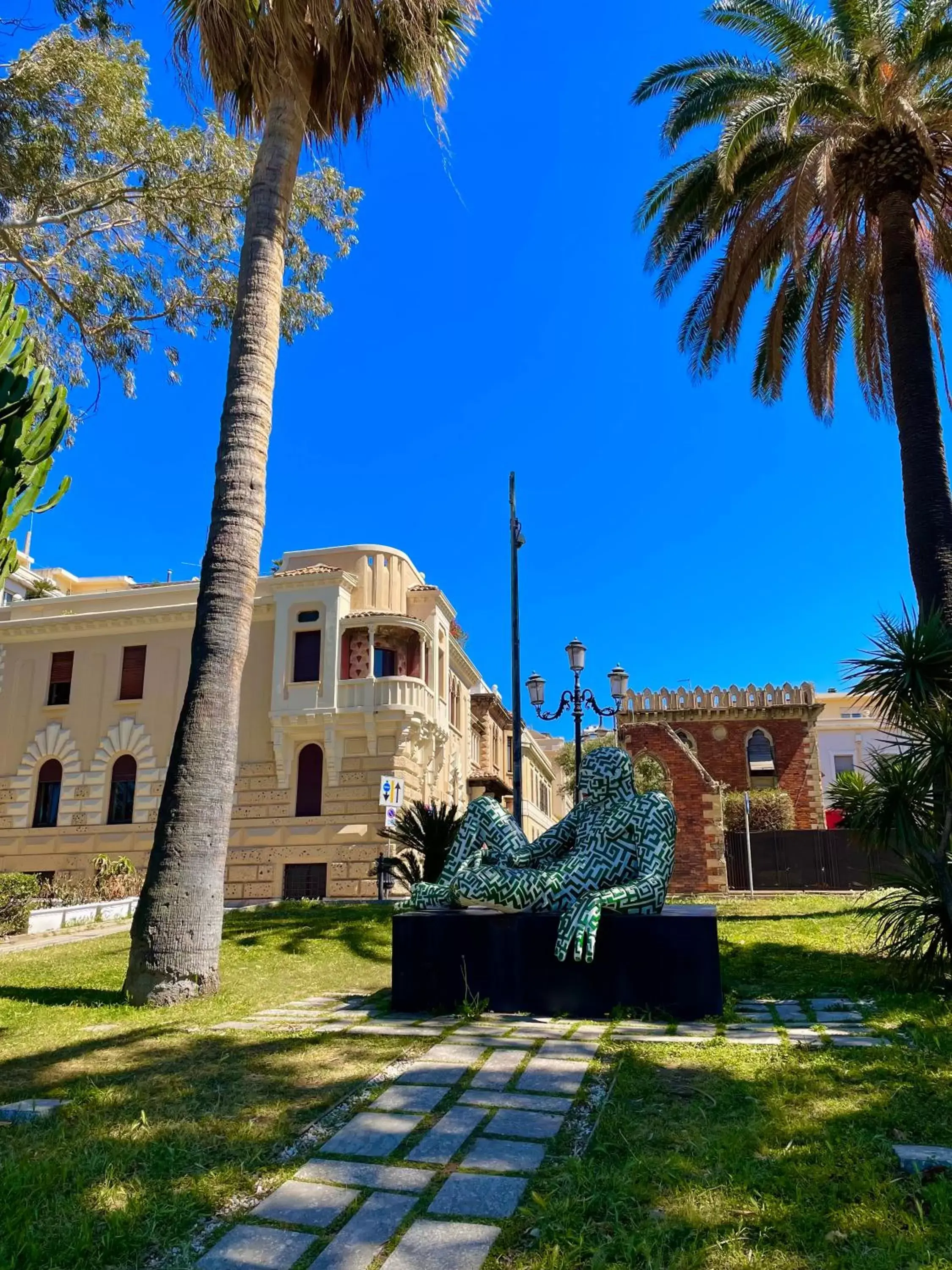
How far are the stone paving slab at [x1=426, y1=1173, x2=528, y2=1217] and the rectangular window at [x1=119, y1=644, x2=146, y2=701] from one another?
24.5 m

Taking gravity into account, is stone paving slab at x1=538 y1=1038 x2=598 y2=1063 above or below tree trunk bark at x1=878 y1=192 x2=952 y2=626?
below

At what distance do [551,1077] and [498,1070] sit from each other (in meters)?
0.31

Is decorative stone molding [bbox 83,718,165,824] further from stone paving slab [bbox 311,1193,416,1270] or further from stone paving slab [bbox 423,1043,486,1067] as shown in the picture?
stone paving slab [bbox 311,1193,416,1270]

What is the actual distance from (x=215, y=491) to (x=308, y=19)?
516 cm

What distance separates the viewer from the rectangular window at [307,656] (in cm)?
2431

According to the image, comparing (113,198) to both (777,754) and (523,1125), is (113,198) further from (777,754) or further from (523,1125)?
(777,754)

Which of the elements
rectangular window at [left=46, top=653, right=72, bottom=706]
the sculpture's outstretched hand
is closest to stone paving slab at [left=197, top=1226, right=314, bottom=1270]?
the sculpture's outstretched hand

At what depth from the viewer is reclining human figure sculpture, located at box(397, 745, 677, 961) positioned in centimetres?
631

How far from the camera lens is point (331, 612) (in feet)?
79.6

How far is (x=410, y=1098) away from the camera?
4.20 m

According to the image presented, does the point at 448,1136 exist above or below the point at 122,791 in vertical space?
below

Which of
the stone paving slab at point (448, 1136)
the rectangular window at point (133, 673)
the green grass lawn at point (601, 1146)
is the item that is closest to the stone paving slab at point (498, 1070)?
the stone paving slab at point (448, 1136)

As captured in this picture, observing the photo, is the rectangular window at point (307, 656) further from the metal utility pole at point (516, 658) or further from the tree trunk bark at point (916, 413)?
the tree trunk bark at point (916, 413)

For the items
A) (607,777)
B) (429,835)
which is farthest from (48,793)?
(607,777)
